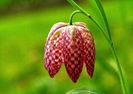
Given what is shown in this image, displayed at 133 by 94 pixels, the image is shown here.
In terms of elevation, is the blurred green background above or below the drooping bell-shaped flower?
below

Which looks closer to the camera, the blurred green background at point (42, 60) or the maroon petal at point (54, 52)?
the maroon petal at point (54, 52)

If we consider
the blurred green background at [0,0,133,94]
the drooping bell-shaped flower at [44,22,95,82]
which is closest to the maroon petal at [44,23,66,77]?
the drooping bell-shaped flower at [44,22,95,82]

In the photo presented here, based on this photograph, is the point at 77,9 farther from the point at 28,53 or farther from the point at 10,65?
the point at 28,53

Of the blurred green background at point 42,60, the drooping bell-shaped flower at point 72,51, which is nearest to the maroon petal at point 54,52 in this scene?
the drooping bell-shaped flower at point 72,51

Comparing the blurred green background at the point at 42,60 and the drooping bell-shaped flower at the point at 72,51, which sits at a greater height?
the drooping bell-shaped flower at the point at 72,51

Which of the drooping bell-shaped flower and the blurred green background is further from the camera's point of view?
the blurred green background

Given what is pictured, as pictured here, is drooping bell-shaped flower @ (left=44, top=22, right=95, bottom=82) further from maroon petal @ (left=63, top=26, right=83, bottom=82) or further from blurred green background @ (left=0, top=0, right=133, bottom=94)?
blurred green background @ (left=0, top=0, right=133, bottom=94)

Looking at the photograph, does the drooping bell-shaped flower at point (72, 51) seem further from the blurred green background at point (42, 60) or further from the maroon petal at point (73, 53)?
the blurred green background at point (42, 60)
